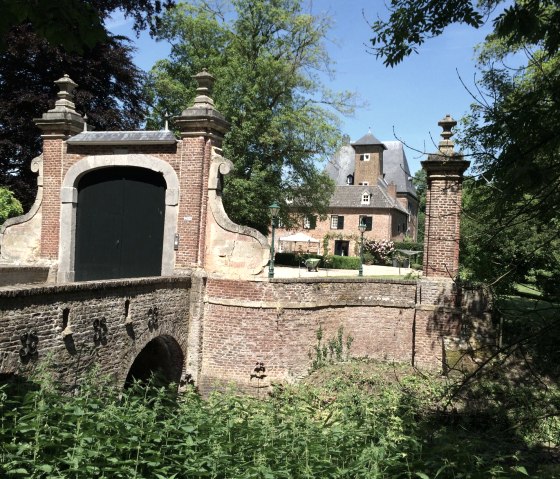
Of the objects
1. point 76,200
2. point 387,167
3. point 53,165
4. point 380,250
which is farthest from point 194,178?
point 387,167

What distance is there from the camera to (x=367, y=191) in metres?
44.9

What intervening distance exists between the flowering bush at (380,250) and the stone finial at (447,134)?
1078 inches

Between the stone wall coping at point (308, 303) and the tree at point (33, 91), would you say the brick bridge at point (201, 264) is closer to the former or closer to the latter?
the stone wall coping at point (308, 303)

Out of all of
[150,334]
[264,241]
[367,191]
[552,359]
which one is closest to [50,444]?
[150,334]

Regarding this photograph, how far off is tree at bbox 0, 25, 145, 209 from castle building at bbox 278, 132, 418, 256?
24.5m

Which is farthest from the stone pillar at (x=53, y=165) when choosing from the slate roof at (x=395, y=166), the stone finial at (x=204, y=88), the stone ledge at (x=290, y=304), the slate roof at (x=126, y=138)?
the slate roof at (x=395, y=166)

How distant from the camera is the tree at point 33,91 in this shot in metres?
17.4

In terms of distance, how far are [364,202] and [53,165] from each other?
1381 inches

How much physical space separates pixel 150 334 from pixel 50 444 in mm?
4923

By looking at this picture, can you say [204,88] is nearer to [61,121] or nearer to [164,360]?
[61,121]

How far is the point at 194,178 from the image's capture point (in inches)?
426

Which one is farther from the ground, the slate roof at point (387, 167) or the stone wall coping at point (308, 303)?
the slate roof at point (387, 167)

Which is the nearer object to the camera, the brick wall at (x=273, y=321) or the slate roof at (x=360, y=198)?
the brick wall at (x=273, y=321)

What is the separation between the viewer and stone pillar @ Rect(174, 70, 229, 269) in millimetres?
10742
